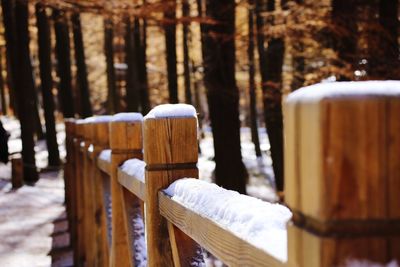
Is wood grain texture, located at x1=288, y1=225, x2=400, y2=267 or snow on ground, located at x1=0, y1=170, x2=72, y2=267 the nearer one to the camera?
wood grain texture, located at x1=288, y1=225, x2=400, y2=267

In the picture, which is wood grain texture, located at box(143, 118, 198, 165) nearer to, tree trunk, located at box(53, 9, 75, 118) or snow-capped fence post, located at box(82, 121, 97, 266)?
snow-capped fence post, located at box(82, 121, 97, 266)

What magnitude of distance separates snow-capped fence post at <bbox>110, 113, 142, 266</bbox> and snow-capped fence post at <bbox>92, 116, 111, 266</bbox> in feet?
2.03

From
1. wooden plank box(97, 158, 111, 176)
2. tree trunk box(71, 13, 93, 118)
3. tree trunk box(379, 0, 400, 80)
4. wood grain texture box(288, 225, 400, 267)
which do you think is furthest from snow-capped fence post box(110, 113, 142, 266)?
tree trunk box(71, 13, 93, 118)

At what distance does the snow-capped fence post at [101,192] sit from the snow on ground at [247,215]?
2.53 metres

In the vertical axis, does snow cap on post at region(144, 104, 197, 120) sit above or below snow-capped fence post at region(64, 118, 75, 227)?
above

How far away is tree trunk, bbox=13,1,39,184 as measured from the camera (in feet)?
46.5

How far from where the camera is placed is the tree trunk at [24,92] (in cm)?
1417

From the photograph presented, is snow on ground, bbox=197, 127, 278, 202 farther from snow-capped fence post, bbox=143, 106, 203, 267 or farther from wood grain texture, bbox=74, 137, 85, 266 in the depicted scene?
snow-capped fence post, bbox=143, 106, 203, 267

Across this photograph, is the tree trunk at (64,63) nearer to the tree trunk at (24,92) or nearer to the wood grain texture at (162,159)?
the tree trunk at (24,92)

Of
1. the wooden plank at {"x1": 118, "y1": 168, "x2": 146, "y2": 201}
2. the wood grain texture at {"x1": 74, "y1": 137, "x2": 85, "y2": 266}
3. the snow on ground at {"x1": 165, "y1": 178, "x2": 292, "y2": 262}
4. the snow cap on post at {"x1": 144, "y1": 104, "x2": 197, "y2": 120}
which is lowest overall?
the wood grain texture at {"x1": 74, "y1": 137, "x2": 85, "y2": 266}

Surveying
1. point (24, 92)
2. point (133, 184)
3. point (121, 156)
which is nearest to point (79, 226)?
point (121, 156)

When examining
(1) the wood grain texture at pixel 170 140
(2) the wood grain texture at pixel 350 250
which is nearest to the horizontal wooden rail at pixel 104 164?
(1) the wood grain texture at pixel 170 140

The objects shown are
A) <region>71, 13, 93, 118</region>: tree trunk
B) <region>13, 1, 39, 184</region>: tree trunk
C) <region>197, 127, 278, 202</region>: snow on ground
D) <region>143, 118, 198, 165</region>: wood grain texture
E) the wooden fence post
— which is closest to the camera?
<region>143, 118, 198, 165</region>: wood grain texture

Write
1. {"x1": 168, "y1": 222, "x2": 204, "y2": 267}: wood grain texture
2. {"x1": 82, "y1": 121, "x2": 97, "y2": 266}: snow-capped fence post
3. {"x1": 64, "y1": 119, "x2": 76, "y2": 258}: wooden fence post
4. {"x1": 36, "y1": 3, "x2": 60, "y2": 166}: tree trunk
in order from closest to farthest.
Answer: {"x1": 168, "y1": 222, "x2": 204, "y2": 267}: wood grain texture → {"x1": 82, "y1": 121, "x2": 97, "y2": 266}: snow-capped fence post → {"x1": 64, "y1": 119, "x2": 76, "y2": 258}: wooden fence post → {"x1": 36, "y1": 3, "x2": 60, "y2": 166}: tree trunk
